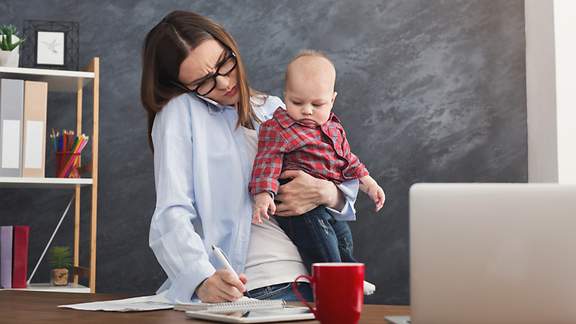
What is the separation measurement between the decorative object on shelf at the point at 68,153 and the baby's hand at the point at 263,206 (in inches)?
53.7

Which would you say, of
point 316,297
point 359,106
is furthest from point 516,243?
point 359,106

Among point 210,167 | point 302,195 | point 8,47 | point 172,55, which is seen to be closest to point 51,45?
point 8,47

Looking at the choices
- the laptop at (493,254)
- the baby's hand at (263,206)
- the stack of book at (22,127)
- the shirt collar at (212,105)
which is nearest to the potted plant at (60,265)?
the stack of book at (22,127)

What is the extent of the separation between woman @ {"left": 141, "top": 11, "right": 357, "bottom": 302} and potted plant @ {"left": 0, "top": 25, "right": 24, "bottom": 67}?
119 cm

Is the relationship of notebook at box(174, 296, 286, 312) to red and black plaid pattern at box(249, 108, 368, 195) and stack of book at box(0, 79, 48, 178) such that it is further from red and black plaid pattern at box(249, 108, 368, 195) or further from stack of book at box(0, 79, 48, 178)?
stack of book at box(0, 79, 48, 178)

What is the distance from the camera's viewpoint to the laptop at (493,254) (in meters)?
0.93

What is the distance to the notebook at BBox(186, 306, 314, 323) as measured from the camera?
1.13 metres

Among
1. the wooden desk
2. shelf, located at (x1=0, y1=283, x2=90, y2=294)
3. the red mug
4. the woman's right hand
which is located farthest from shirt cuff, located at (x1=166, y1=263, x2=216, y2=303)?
shelf, located at (x1=0, y1=283, x2=90, y2=294)

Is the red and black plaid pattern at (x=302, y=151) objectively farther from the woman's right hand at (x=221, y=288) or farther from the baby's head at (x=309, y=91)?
the woman's right hand at (x=221, y=288)

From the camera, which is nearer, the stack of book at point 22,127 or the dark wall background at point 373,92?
the stack of book at point 22,127

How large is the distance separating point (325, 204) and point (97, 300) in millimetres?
625

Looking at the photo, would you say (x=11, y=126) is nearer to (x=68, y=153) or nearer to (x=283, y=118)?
(x=68, y=153)

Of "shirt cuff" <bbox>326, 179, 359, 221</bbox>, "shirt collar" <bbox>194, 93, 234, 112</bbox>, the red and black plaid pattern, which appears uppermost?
"shirt collar" <bbox>194, 93, 234, 112</bbox>

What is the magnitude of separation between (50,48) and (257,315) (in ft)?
7.46
